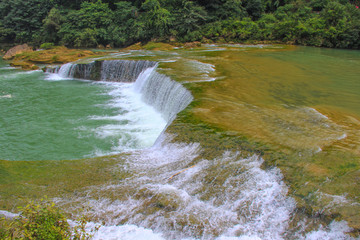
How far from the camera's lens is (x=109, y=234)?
3404 mm

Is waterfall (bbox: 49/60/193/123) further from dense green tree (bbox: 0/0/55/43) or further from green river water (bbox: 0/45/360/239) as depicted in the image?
dense green tree (bbox: 0/0/55/43)

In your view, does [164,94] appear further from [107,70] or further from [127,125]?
[107,70]

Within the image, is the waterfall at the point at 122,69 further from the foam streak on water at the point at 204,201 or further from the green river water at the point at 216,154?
the foam streak on water at the point at 204,201

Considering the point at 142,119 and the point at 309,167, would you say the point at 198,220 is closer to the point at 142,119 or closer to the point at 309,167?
the point at 309,167

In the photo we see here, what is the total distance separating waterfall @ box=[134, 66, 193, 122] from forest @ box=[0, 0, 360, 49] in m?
16.3

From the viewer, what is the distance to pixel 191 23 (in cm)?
2764

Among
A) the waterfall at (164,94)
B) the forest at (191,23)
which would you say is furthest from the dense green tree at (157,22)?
the waterfall at (164,94)

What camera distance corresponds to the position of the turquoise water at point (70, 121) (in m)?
7.16

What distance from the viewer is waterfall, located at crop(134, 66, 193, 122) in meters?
8.39

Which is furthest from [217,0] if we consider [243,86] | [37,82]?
[243,86]

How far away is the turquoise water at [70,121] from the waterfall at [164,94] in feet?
1.31

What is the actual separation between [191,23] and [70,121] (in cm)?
2148

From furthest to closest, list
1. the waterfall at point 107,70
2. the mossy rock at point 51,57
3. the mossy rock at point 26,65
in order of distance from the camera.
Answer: the mossy rock at point 51,57 < the mossy rock at point 26,65 < the waterfall at point 107,70

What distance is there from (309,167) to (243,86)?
5.08 meters
